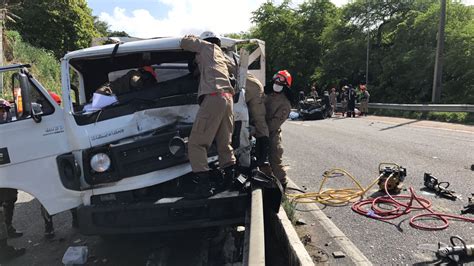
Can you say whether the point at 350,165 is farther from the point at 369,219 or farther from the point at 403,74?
the point at 403,74

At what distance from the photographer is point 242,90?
5043mm

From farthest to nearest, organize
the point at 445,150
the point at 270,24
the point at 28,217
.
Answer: the point at 270,24
the point at 445,150
the point at 28,217

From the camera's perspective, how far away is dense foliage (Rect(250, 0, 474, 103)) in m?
27.5

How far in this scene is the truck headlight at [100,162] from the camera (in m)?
4.20

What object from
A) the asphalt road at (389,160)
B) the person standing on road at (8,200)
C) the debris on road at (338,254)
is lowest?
the asphalt road at (389,160)

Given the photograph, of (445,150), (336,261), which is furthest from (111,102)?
(445,150)

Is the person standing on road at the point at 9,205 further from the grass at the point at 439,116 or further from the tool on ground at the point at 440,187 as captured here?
the grass at the point at 439,116

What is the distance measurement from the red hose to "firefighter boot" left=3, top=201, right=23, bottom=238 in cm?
435

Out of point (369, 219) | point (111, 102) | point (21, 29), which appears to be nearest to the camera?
point (111, 102)

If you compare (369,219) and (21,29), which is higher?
(21,29)

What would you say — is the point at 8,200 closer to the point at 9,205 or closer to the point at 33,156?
the point at 9,205

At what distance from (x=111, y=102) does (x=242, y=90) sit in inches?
58.4

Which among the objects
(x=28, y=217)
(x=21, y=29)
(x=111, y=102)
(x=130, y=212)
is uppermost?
(x=21, y=29)

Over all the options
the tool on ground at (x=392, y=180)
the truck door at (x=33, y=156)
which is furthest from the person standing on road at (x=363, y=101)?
the truck door at (x=33, y=156)
